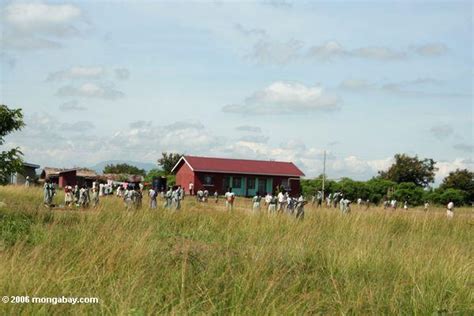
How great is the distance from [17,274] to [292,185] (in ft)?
161

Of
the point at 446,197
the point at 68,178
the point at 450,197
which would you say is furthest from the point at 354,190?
the point at 68,178

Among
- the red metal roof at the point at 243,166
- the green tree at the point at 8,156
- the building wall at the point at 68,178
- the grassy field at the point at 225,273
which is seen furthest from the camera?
the building wall at the point at 68,178

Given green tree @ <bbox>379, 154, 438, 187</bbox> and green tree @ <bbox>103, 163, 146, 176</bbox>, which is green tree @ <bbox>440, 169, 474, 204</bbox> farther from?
green tree @ <bbox>103, 163, 146, 176</bbox>

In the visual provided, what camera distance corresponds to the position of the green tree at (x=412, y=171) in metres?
57.4

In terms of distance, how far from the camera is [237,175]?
169 ft

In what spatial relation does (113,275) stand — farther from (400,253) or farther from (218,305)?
(400,253)

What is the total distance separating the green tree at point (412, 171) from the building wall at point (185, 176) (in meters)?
19.3

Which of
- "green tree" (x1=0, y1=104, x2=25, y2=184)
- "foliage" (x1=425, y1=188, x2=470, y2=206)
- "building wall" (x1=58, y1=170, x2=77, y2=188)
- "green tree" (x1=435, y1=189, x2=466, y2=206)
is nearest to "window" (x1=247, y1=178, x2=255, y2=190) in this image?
"foliage" (x1=425, y1=188, x2=470, y2=206)

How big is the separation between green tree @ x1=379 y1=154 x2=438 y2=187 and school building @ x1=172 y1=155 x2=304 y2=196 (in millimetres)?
9807

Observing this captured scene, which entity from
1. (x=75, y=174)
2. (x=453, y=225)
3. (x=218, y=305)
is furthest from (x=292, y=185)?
(x=218, y=305)

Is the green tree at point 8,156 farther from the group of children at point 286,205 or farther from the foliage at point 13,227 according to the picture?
the group of children at point 286,205

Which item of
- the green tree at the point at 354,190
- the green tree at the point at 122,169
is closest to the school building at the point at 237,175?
the green tree at the point at 354,190

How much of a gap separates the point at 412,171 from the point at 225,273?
53.7 metres

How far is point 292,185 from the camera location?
176 ft
